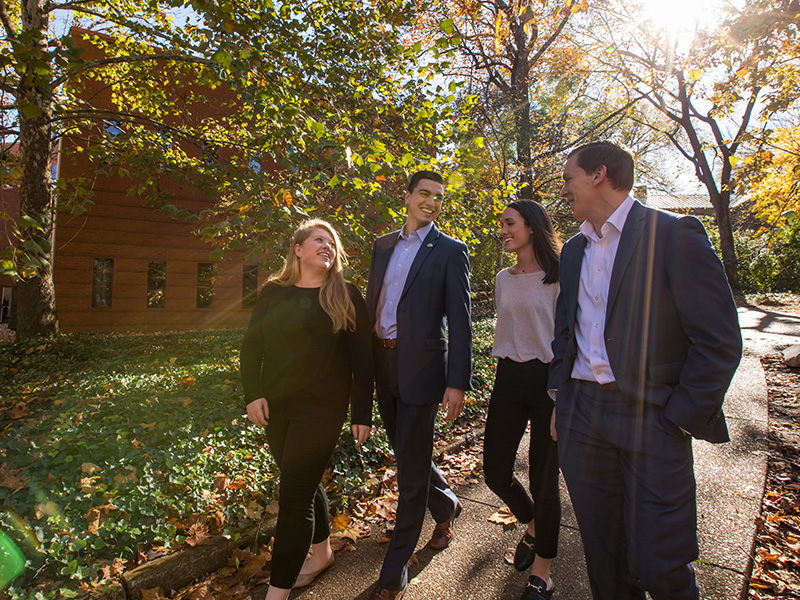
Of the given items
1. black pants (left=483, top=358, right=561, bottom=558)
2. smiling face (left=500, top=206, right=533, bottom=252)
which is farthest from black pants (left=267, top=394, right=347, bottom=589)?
smiling face (left=500, top=206, right=533, bottom=252)

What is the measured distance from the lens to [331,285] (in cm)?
288

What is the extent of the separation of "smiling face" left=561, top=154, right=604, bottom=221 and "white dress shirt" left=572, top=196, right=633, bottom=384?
0.32 ft

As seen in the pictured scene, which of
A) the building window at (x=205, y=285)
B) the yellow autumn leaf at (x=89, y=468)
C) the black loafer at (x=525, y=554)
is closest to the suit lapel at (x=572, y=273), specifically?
the black loafer at (x=525, y=554)

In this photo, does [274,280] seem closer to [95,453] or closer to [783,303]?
[95,453]

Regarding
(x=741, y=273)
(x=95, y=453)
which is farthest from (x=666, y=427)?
(x=741, y=273)

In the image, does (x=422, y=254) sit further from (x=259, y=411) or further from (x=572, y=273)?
(x=259, y=411)

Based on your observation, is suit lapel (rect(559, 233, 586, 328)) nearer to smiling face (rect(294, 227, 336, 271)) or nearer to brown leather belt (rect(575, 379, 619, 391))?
brown leather belt (rect(575, 379, 619, 391))

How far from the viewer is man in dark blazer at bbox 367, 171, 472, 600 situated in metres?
2.74

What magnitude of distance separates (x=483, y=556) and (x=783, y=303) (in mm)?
25981

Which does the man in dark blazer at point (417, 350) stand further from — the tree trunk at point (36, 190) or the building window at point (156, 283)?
the building window at point (156, 283)

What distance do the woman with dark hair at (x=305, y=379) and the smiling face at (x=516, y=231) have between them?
42.5 inches

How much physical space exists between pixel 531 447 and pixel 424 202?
1685 mm

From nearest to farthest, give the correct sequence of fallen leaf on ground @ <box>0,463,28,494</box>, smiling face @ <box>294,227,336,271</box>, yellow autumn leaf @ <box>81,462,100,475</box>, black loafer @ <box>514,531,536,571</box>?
1. smiling face @ <box>294,227,336,271</box>
2. black loafer @ <box>514,531,536,571</box>
3. fallen leaf on ground @ <box>0,463,28,494</box>
4. yellow autumn leaf @ <box>81,462,100,475</box>

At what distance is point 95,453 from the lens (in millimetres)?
4012
